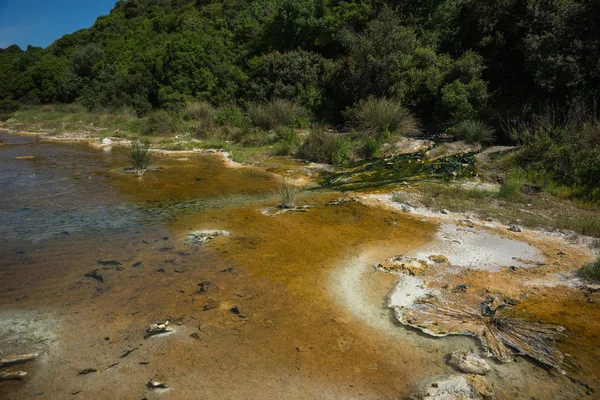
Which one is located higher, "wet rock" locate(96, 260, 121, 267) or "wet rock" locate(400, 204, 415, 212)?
"wet rock" locate(400, 204, 415, 212)

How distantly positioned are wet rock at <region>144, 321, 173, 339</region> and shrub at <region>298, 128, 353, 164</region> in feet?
26.9

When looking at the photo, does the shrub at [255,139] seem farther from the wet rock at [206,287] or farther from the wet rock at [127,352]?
the wet rock at [127,352]

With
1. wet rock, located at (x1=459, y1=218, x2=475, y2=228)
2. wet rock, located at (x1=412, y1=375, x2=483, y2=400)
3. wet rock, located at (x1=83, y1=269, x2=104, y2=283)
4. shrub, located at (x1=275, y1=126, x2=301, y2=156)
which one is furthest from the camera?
shrub, located at (x1=275, y1=126, x2=301, y2=156)

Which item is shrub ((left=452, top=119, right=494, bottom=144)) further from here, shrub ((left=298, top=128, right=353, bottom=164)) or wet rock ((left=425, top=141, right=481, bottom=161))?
shrub ((left=298, top=128, right=353, bottom=164))

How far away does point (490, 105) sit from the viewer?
12.9m

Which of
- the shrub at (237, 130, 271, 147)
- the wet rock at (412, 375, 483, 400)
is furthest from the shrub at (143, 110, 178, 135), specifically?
the wet rock at (412, 375, 483, 400)

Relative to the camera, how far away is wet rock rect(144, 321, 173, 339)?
128 inches

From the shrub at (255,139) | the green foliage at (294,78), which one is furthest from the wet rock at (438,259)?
the green foliage at (294,78)

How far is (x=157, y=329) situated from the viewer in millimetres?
3307

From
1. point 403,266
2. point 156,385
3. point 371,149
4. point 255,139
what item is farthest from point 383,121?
point 156,385

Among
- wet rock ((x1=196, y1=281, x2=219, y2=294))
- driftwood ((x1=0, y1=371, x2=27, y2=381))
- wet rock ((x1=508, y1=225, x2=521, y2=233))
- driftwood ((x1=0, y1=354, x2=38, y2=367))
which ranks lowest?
driftwood ((x1=0, y1=371, x2=27, y2=381))

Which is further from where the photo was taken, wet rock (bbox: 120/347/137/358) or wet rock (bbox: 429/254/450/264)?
wet rock (bbox: 429/254/450/264)

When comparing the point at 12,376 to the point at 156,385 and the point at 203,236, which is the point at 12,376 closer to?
the point at 156,385

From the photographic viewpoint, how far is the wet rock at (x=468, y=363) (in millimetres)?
2775
